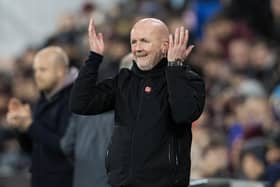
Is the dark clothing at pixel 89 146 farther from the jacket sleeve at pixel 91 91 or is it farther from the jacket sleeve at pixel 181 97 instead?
the jacket sleeve at pixel 181 97

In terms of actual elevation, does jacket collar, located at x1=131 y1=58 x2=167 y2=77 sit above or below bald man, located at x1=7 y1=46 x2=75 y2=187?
above

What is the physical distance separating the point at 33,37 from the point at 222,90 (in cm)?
620

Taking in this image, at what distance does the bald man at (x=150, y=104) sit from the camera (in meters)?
6.70

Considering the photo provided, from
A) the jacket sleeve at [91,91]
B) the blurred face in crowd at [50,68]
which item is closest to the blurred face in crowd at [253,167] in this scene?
the blurred face in crowd at [50,68]

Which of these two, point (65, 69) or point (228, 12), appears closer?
point (65, 69)

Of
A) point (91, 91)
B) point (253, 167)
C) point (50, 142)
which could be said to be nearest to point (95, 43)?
point (91, 91)

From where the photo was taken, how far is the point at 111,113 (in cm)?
844

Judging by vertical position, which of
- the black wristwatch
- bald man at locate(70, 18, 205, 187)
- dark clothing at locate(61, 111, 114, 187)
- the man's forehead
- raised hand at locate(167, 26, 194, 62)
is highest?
the man's forehead

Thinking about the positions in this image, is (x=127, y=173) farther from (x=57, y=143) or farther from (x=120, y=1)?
(x=120, y=1)

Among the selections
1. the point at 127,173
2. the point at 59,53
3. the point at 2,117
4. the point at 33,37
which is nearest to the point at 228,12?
the point at 2,117

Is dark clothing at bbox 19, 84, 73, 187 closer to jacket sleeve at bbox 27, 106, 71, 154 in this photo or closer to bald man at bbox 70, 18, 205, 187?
jacket sleeve at bbox 27, 106, 71, 154

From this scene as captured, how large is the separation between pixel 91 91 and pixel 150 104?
400mm

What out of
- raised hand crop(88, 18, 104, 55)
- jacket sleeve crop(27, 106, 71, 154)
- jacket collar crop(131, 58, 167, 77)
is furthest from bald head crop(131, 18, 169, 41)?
jacket sleeve crop(27, 106, 71, 154)

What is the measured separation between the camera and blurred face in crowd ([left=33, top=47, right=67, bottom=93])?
8.90 m
